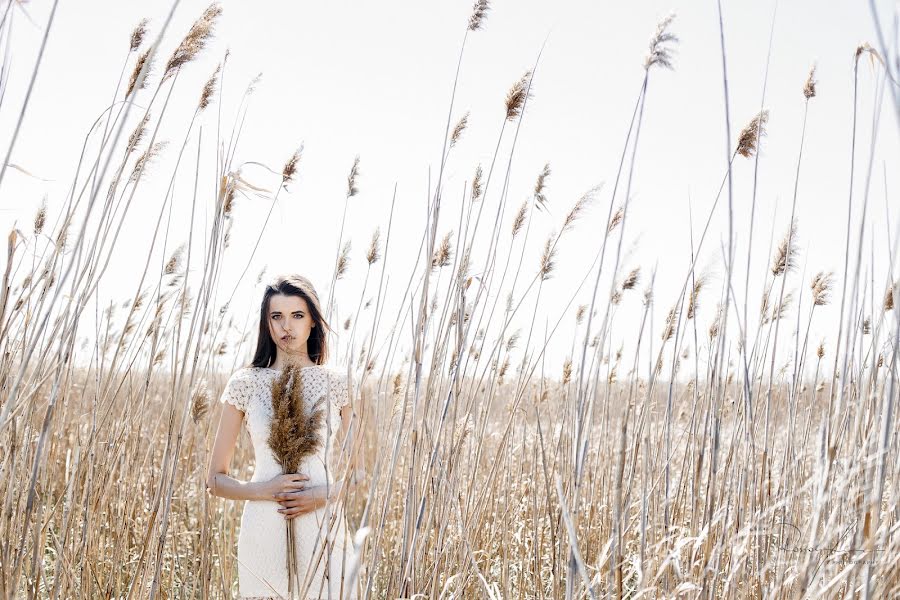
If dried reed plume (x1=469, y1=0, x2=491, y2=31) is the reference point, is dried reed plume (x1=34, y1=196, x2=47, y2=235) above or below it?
below

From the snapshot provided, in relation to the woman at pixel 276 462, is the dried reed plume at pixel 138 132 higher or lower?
higher

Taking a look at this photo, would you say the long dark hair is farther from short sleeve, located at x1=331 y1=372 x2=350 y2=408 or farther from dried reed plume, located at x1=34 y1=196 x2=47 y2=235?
dried reed plume, located at x1=34 y1=196 x2=47 y2=235

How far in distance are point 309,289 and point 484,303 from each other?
1.03 m

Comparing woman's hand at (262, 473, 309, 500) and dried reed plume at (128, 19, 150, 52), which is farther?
woman's hand at (262, 473, 309, 500)

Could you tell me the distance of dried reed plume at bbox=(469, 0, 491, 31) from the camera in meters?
1.68

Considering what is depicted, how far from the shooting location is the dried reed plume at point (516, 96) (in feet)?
5.40

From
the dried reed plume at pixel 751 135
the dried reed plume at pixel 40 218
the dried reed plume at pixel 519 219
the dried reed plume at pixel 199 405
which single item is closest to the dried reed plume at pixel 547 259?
the dried reed plume at pixel 519 219

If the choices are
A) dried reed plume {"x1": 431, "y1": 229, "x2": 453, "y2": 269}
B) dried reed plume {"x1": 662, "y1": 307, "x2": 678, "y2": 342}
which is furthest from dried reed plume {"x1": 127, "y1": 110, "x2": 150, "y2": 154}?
dried reed plume {"x1": 662, "y1": 307, "x2": 678, "y2": 342}

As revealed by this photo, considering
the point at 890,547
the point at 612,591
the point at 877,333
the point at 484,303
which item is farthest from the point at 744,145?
the point at 612,591

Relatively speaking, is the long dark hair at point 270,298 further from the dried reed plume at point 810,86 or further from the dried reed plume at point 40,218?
the dried reed plume at point 810,86

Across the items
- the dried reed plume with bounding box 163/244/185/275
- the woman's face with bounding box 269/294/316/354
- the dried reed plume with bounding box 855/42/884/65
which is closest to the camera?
the dried reed plume with bounding box 855/42/884/65

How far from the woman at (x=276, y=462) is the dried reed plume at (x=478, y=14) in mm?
973

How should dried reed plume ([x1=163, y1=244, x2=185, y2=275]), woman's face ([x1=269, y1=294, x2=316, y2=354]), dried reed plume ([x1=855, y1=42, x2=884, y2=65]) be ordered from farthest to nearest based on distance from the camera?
woman's face ([x1=269, y1=294, x2=316, y2=354]) → dried reed plume ([x1=163, y1=244, x2=185, y2=275]) → dried reed plume ([x1=855, y1=42, x2=884, y2=65])

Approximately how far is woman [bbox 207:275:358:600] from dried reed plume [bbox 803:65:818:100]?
54.9 inches
